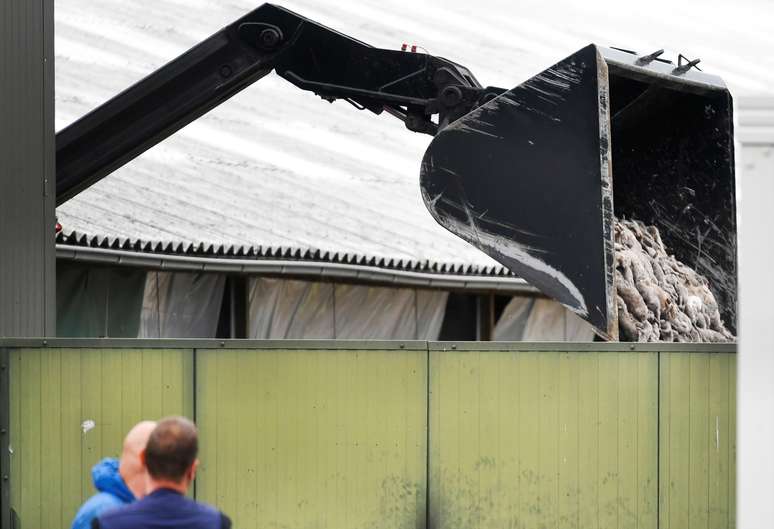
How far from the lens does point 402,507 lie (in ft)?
27.7

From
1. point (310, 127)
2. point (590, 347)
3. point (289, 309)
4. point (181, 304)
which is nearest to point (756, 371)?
point (590, 347)

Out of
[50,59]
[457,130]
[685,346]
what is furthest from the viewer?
[50,59]

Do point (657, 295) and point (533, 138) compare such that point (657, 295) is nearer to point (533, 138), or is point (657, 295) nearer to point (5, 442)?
point (533, 138)

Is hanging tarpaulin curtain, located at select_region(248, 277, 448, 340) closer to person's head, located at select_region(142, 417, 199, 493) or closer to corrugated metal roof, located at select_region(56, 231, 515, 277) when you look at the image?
corrugated metal roof, located at select_region(56, 231, 515, 277)

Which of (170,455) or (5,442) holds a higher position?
(170,455)

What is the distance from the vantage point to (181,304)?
15.3 metres

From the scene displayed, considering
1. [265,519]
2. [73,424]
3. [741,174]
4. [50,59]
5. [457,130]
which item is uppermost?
[50,59]

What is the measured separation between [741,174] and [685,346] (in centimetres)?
385

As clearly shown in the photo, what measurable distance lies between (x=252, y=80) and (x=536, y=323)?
27.2ft

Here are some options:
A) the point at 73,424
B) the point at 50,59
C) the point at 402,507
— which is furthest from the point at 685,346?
the point at 50,59

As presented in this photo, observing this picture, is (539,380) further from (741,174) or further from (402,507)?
(741,174)

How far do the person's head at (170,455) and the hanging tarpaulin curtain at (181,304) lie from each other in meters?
10.1

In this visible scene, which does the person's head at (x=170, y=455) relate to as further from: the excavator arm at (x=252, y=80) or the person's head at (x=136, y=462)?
the excavator arm at (x=252, y=80)

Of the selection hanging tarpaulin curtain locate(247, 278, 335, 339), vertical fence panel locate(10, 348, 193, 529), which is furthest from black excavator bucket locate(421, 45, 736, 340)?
hanging tarpaulin curtain locate(247, 278, 335, 339)
